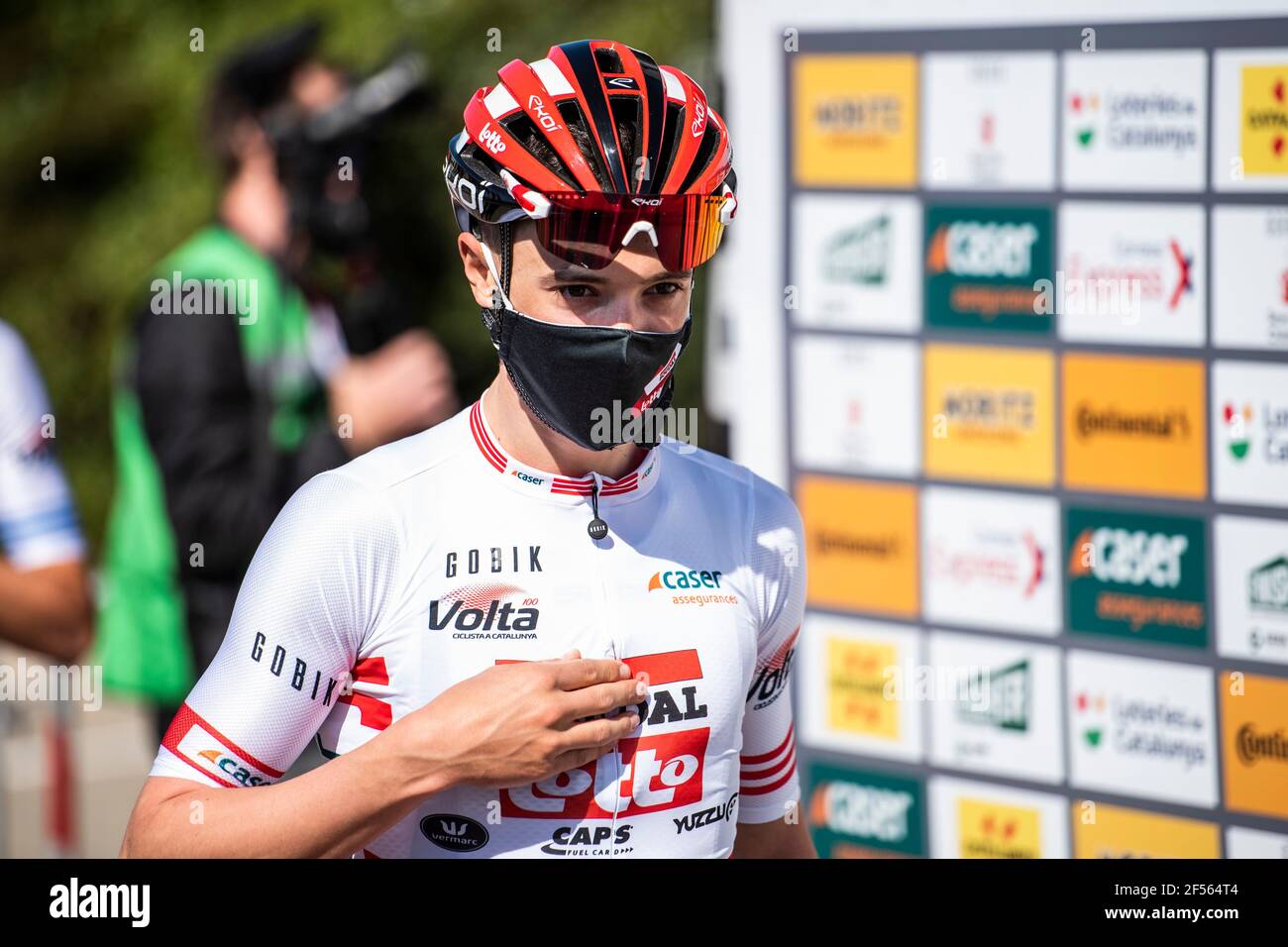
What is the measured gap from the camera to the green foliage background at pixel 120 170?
28.2ft

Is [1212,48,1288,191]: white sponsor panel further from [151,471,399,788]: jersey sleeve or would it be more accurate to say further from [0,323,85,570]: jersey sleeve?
[0,323,85,570]: jersey sleeve

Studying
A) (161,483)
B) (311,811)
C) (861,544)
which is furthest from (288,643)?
(161,483)

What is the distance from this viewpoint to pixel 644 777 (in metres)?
2.23

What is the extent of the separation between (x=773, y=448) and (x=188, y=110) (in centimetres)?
700

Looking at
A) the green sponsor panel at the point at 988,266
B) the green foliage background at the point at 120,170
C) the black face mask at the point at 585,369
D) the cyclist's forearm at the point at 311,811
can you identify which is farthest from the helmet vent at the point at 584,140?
the green foliage background at the point at 120,170

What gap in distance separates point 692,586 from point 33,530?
7.35ft

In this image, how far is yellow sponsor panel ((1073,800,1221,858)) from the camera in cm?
370

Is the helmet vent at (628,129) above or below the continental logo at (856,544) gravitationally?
above

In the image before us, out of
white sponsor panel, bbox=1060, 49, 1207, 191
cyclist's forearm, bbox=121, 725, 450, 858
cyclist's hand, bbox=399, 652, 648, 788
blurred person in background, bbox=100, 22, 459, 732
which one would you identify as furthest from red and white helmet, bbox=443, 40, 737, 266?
blurred person in background, bbox=100, 22, 459, 732

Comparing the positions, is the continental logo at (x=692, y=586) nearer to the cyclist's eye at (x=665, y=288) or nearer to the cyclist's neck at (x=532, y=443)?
the cyclist's neck at (x=532, y=443)

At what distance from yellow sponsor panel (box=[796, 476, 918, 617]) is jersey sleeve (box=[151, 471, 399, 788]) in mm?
2126

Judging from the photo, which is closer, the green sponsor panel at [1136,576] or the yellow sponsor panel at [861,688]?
the green sponsor panel at [1136,576]
